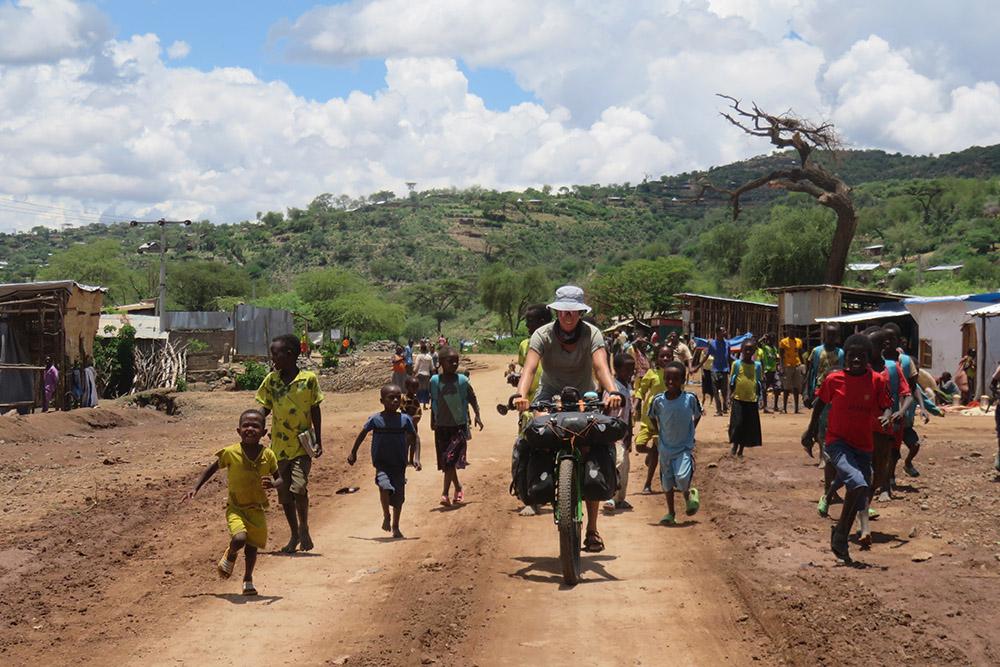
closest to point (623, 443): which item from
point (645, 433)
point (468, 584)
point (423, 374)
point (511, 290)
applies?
point (645, 433)

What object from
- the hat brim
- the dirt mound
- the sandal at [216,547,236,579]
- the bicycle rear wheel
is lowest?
the dirt mound

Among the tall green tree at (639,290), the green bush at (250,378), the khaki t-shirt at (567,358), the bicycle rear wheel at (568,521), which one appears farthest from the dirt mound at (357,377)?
the bicycle rear wheel at (568,521)

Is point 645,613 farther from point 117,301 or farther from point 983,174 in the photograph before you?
point 983,174

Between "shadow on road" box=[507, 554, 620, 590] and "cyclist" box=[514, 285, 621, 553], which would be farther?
"cyclist" box=[514, 285, 621, 553]

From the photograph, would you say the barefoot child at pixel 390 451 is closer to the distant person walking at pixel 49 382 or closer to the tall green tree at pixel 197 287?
the distant person walking at pixel 49 382

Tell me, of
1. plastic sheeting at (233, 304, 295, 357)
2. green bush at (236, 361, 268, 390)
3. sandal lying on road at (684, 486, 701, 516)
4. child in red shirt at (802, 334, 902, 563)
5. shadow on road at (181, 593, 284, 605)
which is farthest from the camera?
plastic sheeting at (233, 304, 295, 357)

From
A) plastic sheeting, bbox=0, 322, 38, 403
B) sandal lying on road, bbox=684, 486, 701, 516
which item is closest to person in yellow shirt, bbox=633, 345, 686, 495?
sandal lying on road, bbox=684, 486, 701, 516

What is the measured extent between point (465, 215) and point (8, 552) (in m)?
152

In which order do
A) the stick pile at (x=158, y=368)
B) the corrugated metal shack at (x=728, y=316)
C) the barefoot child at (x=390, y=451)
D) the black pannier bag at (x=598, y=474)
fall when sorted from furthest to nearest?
the corrugated metal shack at (x=728, y=316) → the stick pile at (x=158, y=368) → the barefoot child at (x=390, y=451) → the black pannier bag at (x=598, y=474)

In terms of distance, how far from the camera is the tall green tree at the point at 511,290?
87.5 meters

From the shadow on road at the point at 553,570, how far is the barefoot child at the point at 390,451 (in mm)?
1837

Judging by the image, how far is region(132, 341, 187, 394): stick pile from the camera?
35.5 meters

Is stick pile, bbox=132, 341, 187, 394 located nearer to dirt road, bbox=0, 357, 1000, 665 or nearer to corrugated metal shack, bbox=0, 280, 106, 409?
corrugated metal shack, bbox=0, 280, 106, 409

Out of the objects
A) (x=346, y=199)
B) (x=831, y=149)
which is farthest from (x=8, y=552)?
(x=346, y=199)
